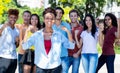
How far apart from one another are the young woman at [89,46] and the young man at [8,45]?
2027 millimetres

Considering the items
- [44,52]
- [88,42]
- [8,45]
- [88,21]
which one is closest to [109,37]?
[88,42]

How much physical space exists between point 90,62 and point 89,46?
33 centimetres

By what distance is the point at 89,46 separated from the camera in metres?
8.45

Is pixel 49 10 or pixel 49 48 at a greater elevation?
pixel 49 10

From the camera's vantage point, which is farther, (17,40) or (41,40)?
Answer: (17,40)

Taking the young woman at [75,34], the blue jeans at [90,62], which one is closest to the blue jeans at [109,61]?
the blue jeans at [90,62]

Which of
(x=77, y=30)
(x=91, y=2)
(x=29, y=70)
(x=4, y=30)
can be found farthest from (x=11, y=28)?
(x=91, y=2)

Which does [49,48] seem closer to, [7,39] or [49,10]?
[49,10]

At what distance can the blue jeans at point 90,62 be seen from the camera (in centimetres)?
838

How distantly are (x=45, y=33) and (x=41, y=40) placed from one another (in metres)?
0.12

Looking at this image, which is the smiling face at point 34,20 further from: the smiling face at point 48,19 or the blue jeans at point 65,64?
the smiling face at point 48,19

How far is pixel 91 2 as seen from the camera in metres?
32.5

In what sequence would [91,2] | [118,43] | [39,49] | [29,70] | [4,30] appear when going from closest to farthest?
1. [39,49]
2. [4,30]
3. [29,70]
4. [118,43]
5. [91,2]

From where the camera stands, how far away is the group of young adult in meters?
5.42
